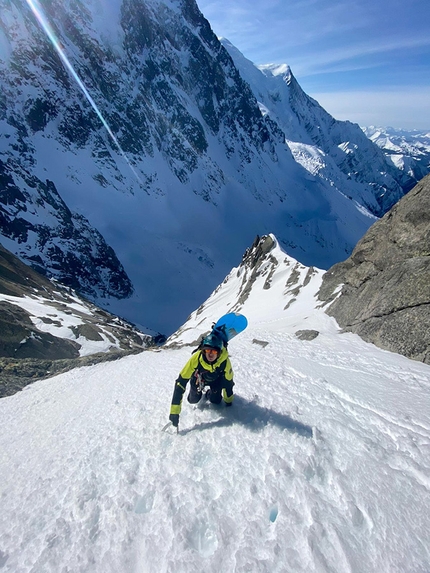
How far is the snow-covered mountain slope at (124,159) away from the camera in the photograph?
3536 inches

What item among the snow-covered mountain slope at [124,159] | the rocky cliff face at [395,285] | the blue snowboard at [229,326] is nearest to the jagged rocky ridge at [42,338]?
the blue snowboard at [229,326]

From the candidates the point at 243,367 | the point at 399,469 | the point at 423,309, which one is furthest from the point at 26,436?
the point at 423,309

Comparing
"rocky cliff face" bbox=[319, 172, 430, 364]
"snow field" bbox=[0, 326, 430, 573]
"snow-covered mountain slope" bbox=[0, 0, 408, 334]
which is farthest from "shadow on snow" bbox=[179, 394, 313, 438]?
"snow-covered mountain slope" bbox=[0, 0, 408, 334]

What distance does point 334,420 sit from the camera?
6.24 meters

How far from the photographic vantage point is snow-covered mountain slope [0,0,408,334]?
→ 8981cm

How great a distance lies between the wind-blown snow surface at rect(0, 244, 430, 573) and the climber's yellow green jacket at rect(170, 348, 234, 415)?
0.49 metres

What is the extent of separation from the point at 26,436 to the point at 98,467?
3.36 meters

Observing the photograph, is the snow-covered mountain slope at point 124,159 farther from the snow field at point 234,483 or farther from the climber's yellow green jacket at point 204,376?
the climber's yellow green jacket at point 204,376

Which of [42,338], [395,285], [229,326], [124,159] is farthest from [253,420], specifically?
[124,159]

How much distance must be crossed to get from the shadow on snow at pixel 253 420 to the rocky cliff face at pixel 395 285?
566cm

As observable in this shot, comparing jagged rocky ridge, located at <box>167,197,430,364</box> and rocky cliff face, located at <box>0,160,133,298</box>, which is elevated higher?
jagged rocky ridge, located at <box>167,197,430,364</box>

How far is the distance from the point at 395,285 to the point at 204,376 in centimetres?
902

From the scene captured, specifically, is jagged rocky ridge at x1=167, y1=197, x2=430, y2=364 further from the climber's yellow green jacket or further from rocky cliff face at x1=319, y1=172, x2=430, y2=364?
the climber's yellow green jacket

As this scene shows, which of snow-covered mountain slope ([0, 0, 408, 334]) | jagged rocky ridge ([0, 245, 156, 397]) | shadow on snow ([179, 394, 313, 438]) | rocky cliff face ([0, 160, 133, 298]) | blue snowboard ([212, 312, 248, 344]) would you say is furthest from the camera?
snow-covered mountain slope ([0, 0, 408, 334])
